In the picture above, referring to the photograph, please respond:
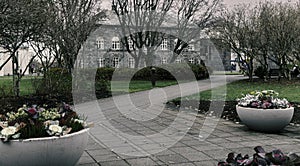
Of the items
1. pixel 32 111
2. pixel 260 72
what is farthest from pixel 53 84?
pixel 260 72

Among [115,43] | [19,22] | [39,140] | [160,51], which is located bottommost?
[39,140]

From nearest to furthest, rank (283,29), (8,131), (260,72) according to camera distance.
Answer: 1. (8,131)
2. (283,29)
3. (260,72)

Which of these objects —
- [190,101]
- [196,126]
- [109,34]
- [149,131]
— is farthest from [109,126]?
[109,34]

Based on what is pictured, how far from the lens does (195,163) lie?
506 centimetres

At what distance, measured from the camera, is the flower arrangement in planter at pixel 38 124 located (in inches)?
160

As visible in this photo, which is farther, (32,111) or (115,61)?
(115,61)

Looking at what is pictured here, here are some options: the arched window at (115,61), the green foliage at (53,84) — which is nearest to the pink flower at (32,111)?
the green foliage at (53,84)

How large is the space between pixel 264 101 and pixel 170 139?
2077 mm

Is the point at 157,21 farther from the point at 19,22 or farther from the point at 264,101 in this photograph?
the point at 264,101

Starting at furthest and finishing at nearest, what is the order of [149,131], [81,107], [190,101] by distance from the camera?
1. [190,101]
2. [81,107]
3. [149,131]

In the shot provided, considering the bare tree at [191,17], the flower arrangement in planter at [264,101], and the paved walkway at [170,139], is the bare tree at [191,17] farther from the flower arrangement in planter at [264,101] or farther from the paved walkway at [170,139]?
the flower arrangement in planter at [264,101]

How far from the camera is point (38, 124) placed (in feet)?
13.8

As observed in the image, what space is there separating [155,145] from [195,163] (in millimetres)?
1277

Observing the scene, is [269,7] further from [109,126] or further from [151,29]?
[109,126]
